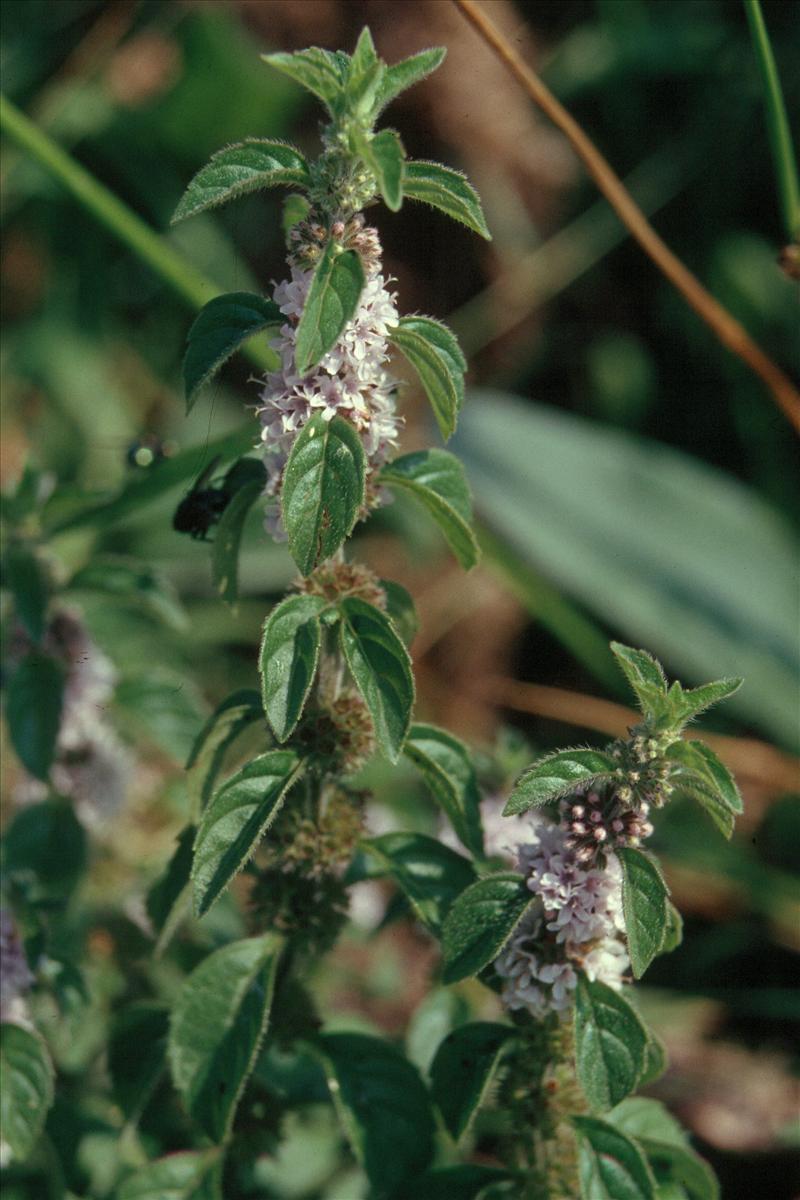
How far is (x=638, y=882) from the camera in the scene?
1.51 metres

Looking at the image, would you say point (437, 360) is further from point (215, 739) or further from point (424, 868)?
point (424, 868)

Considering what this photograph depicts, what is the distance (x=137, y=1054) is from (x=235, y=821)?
0.67 metres

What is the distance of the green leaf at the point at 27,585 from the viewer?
2.22 meters

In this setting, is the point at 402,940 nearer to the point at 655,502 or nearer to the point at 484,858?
the point at 655,502

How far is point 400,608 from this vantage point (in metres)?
1.86

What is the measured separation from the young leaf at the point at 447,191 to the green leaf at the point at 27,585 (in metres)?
1.09

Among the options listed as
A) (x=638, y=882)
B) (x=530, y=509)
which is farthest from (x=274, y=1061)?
(x=530, y=509)

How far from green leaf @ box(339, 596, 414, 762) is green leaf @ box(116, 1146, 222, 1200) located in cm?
84

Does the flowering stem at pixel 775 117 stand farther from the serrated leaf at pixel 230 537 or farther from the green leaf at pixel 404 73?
the serrated leaf at pixel 230 537

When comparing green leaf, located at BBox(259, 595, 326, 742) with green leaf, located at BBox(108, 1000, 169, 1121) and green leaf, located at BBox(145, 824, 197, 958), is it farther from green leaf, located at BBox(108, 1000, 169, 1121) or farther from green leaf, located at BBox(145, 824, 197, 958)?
green leaf, located at BBox(108, 1000, 169, 1121)

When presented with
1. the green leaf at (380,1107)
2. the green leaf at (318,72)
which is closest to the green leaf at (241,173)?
the green leaf at (318,72)

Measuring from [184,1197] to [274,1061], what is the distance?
1.29ft

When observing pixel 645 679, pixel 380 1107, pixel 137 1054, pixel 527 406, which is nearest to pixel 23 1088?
pixel 137 1054

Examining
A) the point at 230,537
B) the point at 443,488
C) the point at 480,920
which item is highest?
the point at 230,537
